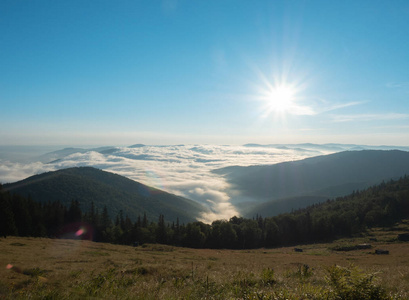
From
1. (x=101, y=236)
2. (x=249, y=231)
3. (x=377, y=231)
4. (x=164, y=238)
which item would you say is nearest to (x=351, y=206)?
(x=377, y=231)

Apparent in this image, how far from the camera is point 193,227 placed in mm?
87000

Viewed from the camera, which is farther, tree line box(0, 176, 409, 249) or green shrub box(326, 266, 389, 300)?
tree line box(0, 176, 409, 249)

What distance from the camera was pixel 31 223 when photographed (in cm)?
6881

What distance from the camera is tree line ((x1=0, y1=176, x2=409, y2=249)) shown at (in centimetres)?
Result: 7401

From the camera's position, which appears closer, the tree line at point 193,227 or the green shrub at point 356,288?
the green shrub at point 356,288

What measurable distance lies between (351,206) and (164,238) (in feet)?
360

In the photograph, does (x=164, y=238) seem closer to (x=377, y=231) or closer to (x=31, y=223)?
(x=31, y=223)

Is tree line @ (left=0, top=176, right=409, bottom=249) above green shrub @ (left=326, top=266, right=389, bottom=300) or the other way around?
the other way around

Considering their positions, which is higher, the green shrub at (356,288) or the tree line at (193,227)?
the green shrub at (356,288)

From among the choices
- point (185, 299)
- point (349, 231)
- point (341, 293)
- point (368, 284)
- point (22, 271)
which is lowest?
point (349, 231)

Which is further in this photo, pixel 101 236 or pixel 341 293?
pixel 101 236

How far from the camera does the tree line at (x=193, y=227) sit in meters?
74.0

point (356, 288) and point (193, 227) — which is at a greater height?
point (356, 288)

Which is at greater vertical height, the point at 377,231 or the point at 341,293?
the point at 341,293
